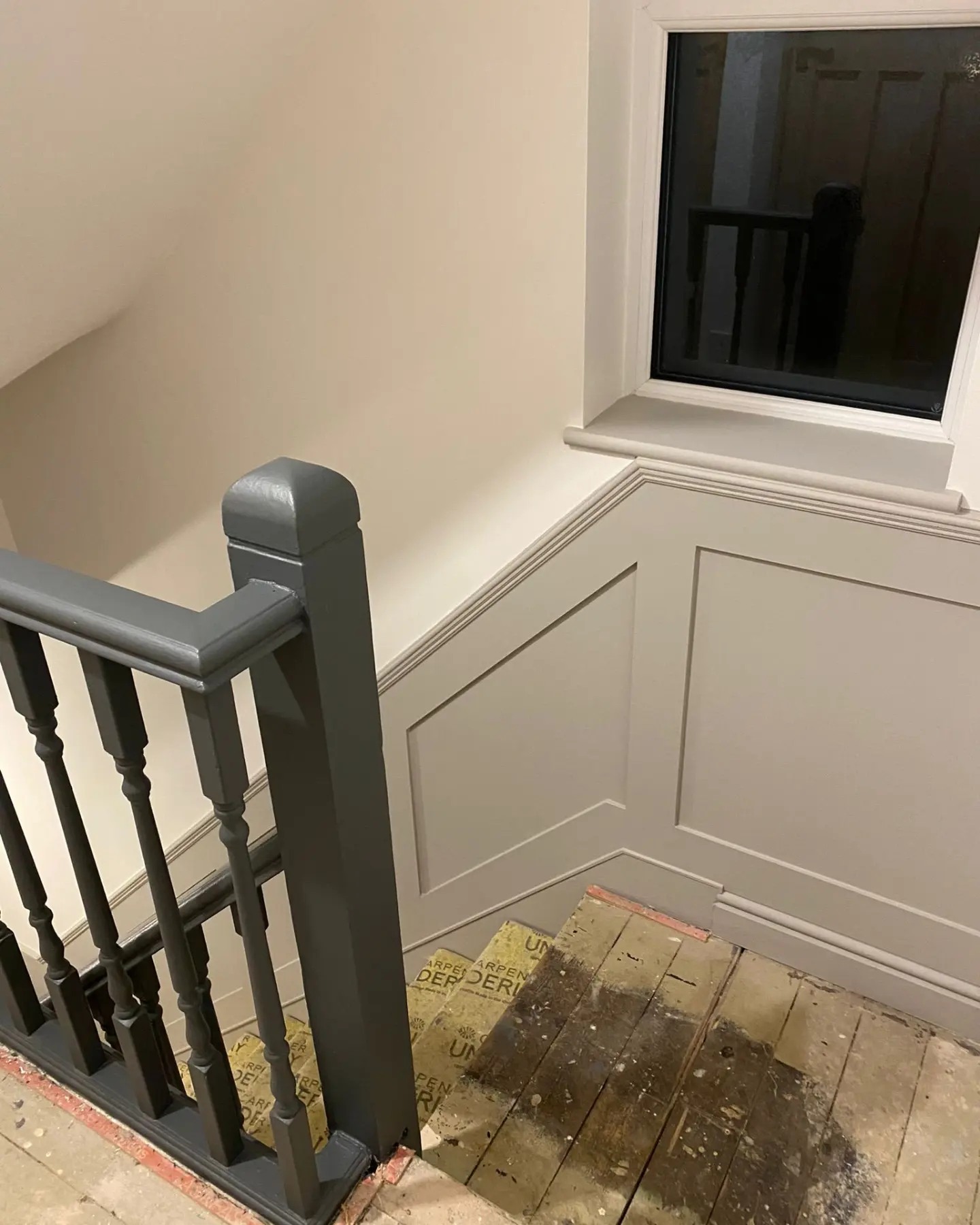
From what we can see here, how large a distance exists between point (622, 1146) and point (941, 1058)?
2.23 ft

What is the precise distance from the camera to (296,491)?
2.79ft

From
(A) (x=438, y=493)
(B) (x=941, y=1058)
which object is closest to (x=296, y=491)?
(A) (x=438, y=493)

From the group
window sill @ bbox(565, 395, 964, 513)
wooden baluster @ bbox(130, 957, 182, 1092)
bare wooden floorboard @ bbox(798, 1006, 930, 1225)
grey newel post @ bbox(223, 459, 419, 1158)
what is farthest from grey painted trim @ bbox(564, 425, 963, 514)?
wooden baluster @ bbox(130, 957, 182, 1092)

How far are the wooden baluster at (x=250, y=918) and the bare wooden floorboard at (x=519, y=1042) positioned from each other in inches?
23.0

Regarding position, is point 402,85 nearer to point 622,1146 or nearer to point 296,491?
point 296,491

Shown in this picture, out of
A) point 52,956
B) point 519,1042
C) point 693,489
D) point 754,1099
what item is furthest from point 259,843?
point 754,1099

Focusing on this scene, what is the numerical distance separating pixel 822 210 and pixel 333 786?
4.47 feet

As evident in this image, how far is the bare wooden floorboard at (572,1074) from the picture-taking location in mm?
1603

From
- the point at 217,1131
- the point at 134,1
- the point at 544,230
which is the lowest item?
the point at 217,1131

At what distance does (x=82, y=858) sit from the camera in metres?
1.12

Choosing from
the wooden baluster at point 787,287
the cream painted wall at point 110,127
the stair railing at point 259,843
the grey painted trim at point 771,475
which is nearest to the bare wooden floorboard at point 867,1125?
the stair railing at point 259,843

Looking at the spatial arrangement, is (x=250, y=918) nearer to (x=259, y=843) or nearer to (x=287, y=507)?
(x=259, y=843)

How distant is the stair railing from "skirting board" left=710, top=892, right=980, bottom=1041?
3.26ft

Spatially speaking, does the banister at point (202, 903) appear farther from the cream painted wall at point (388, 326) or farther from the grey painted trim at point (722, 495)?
the cream painted wall at point (388, 326)
